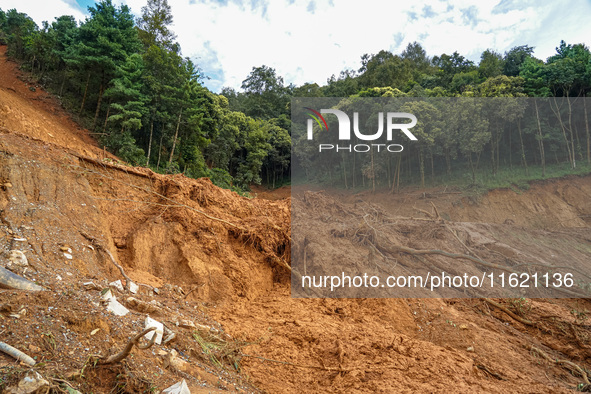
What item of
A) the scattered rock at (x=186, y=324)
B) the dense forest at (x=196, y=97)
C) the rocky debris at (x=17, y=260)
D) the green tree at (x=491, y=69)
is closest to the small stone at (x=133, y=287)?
the scattered rock at (x=186, y=324)

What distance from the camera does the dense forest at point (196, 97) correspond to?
1456 centimetres

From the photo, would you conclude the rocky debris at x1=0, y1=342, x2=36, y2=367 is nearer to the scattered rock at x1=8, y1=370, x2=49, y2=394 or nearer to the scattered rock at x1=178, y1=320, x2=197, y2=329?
the scattered rock at x1=8, y1=370, x2=49, y2=394

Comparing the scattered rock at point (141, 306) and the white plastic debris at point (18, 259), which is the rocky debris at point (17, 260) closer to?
the white plastic debris at point (18, 259)

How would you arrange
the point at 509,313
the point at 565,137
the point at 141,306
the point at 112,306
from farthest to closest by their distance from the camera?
the point at 565,137 → the point at 509,313 → the point at 141,306 → the point at 112,306

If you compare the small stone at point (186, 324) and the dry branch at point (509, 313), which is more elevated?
the small stone at point (186, 324)

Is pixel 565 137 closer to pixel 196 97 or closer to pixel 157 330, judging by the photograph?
pixel 196 97

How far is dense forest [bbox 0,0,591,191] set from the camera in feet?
47.8

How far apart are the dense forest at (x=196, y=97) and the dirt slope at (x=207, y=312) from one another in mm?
7801

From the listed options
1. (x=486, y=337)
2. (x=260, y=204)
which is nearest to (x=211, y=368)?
(x=486, y=337)

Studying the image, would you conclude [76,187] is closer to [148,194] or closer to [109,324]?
[148,194]

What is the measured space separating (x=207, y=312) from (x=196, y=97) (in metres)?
15.7

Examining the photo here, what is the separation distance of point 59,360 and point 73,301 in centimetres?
86

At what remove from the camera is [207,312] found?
4.99m

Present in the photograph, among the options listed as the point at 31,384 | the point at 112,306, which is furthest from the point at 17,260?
the point at 31,384
